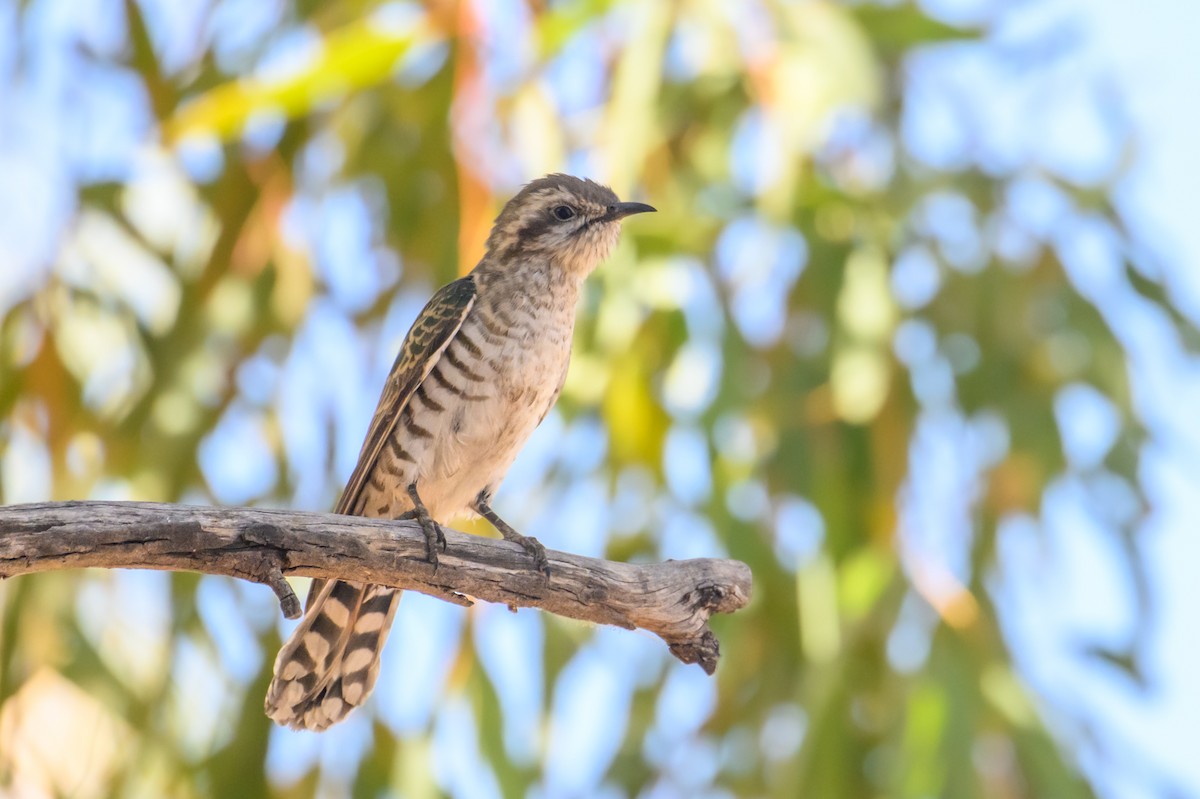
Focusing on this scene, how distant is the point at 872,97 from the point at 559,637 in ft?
7.61

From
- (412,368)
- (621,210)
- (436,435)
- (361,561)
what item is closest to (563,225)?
(621,210)

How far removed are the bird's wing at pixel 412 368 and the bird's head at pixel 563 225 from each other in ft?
0.95

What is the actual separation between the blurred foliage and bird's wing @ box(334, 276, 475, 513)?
1.11 metres

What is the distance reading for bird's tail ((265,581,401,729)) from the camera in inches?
175

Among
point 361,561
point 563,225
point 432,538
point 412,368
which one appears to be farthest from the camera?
point 563,225

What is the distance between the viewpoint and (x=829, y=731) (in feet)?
18.1

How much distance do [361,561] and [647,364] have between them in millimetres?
2401

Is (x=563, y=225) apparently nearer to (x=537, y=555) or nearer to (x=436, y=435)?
→ (x=436, y=435)

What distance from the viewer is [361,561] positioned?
11.9 ft

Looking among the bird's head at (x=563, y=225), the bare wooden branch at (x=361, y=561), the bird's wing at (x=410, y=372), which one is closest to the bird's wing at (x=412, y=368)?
the bird's wing at (x=410, y=372)

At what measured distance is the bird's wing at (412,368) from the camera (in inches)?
180

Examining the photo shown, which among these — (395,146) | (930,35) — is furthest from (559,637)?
(930,35)

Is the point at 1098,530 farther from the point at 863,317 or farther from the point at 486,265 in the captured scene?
the point at 486,265

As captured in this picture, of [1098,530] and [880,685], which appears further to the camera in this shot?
[1098,530]
